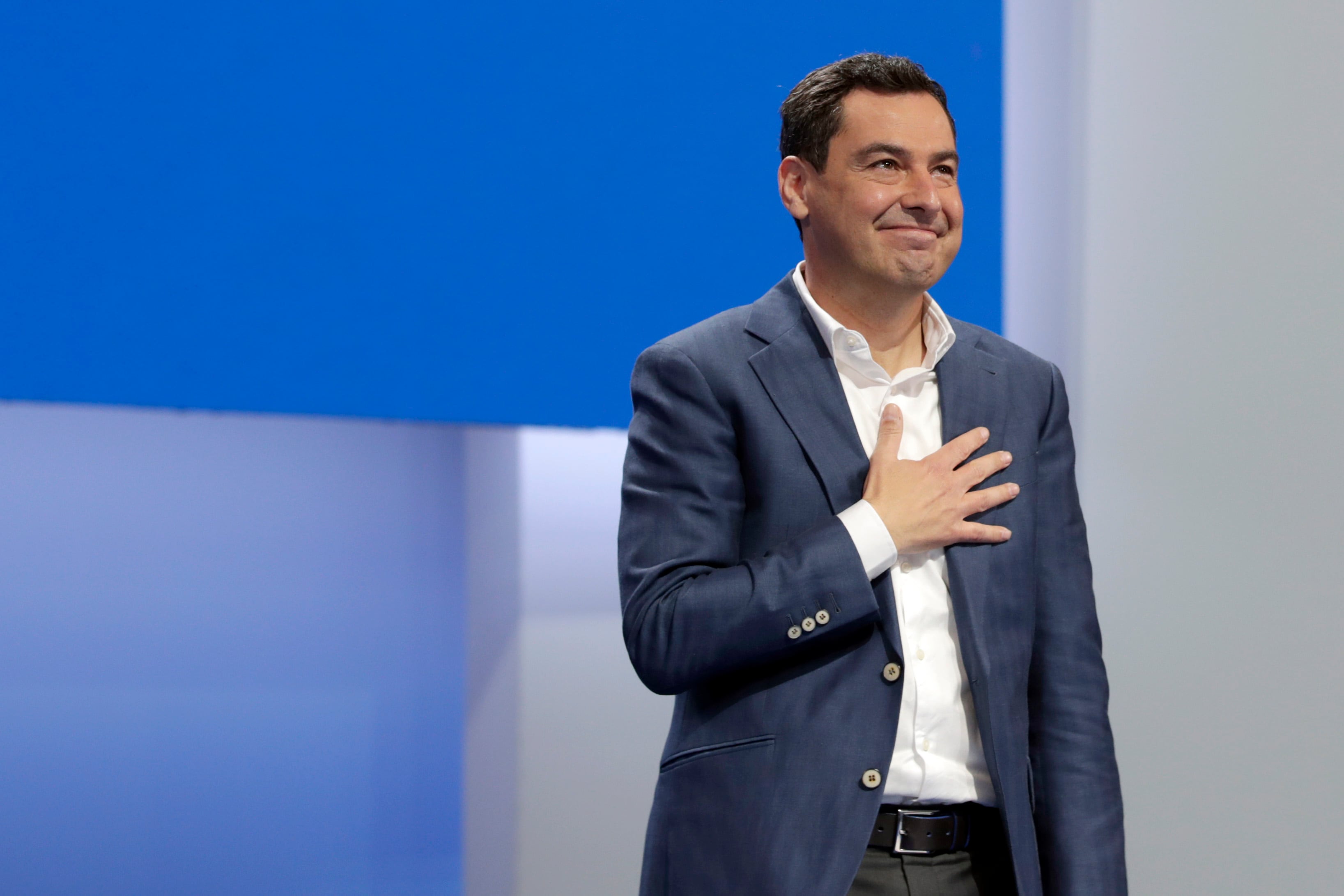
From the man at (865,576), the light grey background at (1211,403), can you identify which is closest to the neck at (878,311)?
the man at (865,576)

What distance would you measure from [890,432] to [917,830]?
1.50ft

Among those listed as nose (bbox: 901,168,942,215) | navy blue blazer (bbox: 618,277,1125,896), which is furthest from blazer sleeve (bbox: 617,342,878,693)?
nose (bbox: 901,168,942,215)

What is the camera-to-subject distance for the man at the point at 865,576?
1.44m

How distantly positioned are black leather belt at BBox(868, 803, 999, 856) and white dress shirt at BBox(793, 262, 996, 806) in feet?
0.05

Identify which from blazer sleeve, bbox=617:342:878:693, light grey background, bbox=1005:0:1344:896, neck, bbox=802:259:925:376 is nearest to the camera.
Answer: blazer sleeve, bbox=617:342:878:693

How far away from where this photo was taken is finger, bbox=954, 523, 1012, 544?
1.50 metres

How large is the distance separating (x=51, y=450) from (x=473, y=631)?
40.1 inches

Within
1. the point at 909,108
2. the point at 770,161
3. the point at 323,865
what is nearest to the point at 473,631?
the point at 323,865

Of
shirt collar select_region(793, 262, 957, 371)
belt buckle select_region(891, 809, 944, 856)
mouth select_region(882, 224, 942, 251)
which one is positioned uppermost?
mouth select_region(882, 224, 942, 251)

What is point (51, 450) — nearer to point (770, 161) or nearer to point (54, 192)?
point (54, 192)

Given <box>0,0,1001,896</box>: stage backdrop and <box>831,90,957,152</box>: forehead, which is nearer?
<box>831,90,957,152</box>: forehead

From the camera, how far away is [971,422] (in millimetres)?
1604

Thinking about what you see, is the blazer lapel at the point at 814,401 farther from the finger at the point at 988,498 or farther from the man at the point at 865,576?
the finger at the point at 988,498

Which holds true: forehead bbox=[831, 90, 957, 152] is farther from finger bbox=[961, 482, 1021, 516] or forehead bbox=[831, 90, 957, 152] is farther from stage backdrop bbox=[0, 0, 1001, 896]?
stage backdrop bbox=[0, 0, 1001, 896]
